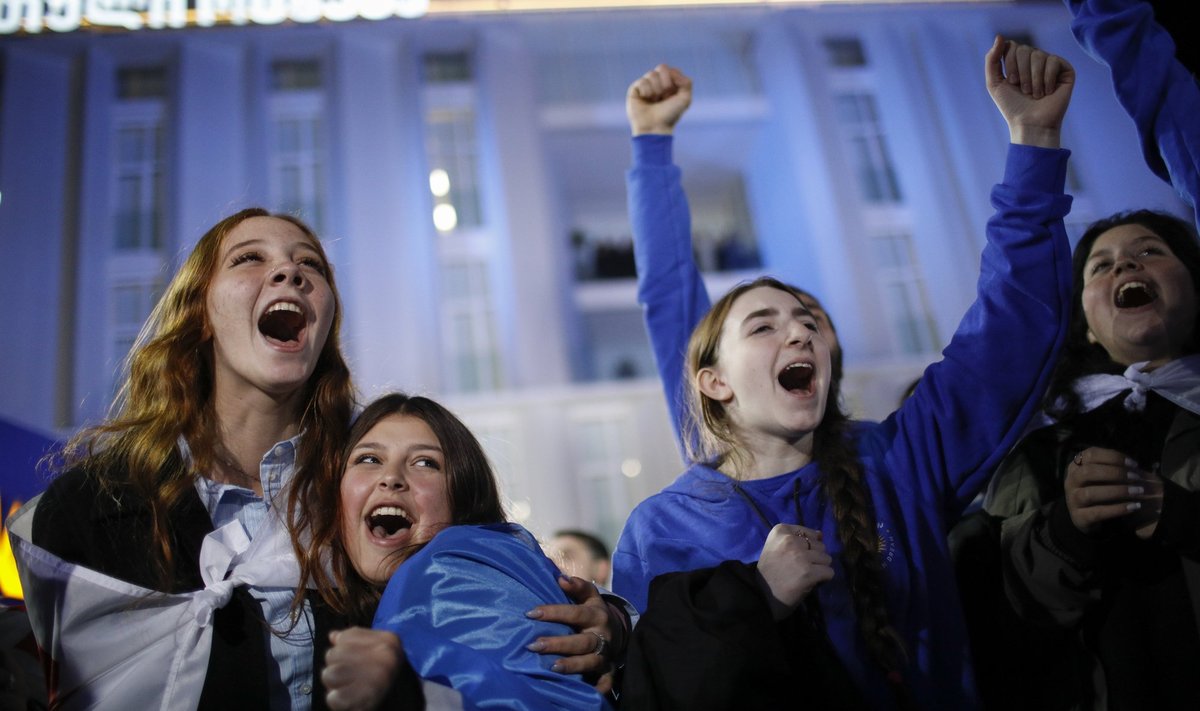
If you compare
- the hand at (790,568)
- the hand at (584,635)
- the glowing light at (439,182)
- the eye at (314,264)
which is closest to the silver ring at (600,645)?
the hand at (584,635)

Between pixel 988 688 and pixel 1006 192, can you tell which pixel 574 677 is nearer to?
pixel 988 688

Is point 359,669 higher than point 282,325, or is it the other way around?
point 282,325

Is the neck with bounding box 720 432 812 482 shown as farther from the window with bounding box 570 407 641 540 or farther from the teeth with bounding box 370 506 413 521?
the window with bounding box 570 407 641 540

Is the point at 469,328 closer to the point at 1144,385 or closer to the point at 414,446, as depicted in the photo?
the point at 414,446

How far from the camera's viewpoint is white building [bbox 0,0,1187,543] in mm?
7527

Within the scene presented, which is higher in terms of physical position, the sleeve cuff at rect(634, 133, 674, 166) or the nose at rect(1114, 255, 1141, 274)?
the sleeve cuff at rect(634, 133, 674, 166)

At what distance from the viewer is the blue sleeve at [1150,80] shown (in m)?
1.78

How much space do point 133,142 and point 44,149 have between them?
4.36ft

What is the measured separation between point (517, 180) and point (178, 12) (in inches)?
150

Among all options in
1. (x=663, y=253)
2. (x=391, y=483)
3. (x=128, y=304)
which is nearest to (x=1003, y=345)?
(x=663, y=253)

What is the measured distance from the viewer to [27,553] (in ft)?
4.61

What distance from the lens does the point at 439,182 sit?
30.4ft

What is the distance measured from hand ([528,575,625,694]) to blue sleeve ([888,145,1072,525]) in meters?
0.65

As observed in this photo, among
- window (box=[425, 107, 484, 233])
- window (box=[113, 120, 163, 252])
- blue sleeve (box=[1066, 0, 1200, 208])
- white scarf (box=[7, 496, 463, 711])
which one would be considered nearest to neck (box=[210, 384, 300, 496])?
white scarf (box=[7, 496, 463, 711])
